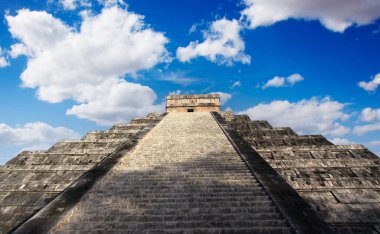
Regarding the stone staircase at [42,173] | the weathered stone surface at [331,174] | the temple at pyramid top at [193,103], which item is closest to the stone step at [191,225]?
the weathered stone surface at [331,174]

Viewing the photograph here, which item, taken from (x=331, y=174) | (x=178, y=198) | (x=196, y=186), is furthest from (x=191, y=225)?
(x=331, y=174)

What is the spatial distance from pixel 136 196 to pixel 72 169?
3.49 metres

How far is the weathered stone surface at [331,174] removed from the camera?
630cm

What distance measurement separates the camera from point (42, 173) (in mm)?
8938

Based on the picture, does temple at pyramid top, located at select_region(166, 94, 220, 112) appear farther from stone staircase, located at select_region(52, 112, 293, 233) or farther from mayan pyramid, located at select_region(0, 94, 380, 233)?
stone staircase, located at select_region(52, 112, 293, 233)

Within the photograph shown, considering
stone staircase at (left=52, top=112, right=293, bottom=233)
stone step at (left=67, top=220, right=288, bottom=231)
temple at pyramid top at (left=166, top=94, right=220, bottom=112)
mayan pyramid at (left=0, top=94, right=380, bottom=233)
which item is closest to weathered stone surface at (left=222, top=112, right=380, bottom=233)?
mayan pyramid at (left=0, top=94, right=380, bottom=233)

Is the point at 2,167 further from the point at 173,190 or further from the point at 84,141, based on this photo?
the point at 173,190

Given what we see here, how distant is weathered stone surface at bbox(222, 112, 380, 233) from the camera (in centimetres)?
630

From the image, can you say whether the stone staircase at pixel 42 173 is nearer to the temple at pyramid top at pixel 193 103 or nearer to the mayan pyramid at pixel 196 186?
the mayan pyramid at pixel 196 186

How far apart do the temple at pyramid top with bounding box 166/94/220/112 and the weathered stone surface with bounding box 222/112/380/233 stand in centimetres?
1105

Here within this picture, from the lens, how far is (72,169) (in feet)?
29.6

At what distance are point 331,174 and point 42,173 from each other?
8.94 metres

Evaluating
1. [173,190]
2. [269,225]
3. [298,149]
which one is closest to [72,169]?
[173,190]

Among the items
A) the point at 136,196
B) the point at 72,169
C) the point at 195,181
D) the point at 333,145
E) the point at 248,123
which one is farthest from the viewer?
the point at 248,123
